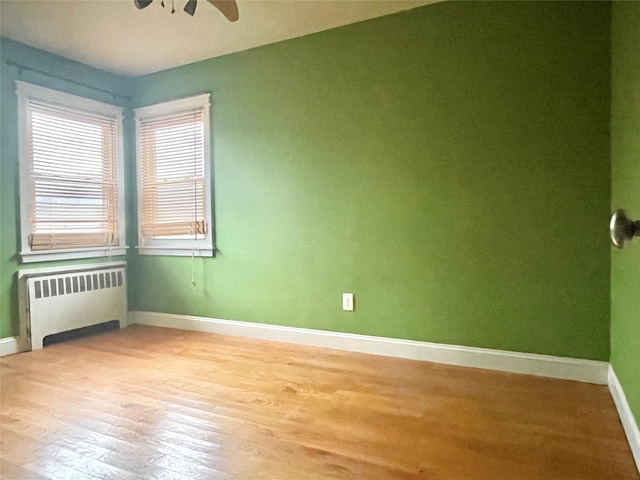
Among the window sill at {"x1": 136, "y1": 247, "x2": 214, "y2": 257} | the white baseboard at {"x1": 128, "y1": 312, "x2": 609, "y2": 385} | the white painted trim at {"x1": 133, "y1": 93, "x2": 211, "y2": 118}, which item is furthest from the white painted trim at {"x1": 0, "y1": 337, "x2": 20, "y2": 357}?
the white painted trim at {"x1": 133, "y1": 93, "x2": 211, "y2": 118}

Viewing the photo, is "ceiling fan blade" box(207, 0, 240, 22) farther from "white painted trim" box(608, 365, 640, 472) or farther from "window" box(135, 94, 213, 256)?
"white painted trim" box(608, 365, 640, 472)

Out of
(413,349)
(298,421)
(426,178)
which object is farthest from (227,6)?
(413,349)

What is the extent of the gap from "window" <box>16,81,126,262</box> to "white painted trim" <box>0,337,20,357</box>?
23.7 inches

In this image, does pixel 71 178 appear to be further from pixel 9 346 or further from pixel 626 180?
pixel 626 180

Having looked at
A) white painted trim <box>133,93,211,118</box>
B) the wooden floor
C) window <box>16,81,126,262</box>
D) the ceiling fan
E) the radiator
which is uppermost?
white painted trim <box>133,93,211,118</box>

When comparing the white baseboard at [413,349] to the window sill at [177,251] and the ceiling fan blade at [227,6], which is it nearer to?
the window sill at [177,251]

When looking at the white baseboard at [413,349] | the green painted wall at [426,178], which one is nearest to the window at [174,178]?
the green painted wall at [426,178]

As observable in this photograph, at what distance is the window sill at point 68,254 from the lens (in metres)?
3.65

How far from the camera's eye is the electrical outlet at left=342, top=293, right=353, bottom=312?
3.41 metres

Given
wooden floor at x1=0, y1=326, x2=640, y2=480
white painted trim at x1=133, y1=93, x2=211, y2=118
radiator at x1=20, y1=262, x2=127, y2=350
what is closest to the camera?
wooden floor at x1=0, y1=326, x2=640, y2=480

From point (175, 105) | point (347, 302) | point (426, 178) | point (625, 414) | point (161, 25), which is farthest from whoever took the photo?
point (175, 105)

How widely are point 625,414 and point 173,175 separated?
12.0ft

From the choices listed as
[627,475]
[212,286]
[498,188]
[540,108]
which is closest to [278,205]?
[212,286]

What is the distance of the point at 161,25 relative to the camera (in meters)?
3.31
